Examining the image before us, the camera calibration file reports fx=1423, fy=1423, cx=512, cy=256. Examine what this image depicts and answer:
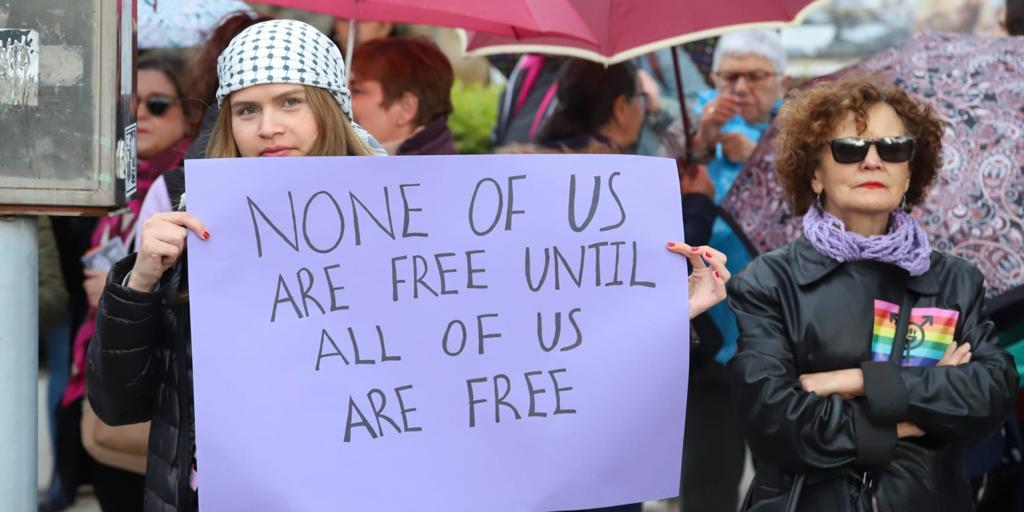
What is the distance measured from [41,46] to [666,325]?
1.31 m

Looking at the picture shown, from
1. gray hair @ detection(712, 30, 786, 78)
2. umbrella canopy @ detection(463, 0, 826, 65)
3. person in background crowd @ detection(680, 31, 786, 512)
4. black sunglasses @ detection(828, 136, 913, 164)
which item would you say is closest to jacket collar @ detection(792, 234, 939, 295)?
black sunglasses @ detection(828, 136, 913, 164)

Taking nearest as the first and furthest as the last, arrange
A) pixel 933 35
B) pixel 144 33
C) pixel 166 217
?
pixel 166 217
pixel 933 35
pixel 144 33

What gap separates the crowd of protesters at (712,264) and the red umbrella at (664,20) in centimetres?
44

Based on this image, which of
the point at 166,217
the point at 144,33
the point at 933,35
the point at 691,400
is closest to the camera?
the point at 166,217

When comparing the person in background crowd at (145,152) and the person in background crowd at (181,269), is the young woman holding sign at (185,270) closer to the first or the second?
the person in background crowd at (181,269)

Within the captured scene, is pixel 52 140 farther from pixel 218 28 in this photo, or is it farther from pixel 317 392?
pixel 218 28

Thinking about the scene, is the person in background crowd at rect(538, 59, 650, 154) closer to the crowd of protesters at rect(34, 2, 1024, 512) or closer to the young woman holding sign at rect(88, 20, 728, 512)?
the crowd of protesters at rect(34, 2, 1024, 512)

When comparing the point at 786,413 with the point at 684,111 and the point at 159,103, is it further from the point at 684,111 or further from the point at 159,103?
the point at 159,103

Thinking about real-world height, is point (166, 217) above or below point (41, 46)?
below

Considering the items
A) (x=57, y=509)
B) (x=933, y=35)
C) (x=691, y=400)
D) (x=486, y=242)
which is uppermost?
(x=933, y=35)

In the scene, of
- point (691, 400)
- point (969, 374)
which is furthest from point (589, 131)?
point (969, 374)

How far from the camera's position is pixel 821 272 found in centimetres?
346

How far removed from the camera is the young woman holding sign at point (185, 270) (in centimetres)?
264

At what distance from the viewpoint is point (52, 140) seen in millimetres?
2354
